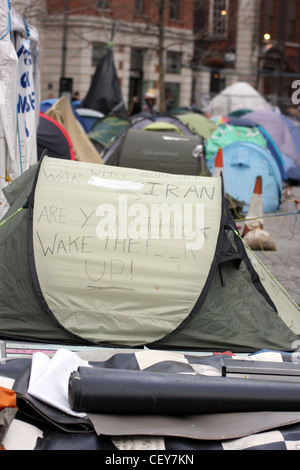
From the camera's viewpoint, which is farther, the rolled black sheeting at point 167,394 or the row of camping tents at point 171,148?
the row of camping tents at point 171,148

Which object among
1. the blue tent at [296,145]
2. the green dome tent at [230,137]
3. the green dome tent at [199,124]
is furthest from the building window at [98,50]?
the green dome tent at [230,137]

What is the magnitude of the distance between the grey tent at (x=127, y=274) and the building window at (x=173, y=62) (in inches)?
1413

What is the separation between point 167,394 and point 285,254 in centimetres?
584

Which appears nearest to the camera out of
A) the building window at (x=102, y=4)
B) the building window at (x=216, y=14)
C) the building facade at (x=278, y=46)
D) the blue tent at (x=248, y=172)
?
the blue tent at (x=248, y=172)

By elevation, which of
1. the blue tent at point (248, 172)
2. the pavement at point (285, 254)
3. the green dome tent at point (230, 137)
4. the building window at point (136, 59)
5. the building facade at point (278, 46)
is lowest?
the pavement at point (285, 254)

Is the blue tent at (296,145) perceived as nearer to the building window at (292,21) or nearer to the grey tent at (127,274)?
the grey tent at (127,274)

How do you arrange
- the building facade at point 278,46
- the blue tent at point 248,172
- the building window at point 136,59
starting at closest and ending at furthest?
1. the blue tent at point 248,172
2. the building window at point 136,59
3. the building facade at point 278,46

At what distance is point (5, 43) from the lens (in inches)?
281

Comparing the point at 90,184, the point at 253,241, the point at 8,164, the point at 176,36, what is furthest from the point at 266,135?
the point at 176,36

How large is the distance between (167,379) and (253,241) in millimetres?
5724

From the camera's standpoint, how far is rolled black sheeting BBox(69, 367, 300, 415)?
331 centimetres

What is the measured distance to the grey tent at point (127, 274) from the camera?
16.3ft

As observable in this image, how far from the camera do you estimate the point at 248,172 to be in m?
12.1
